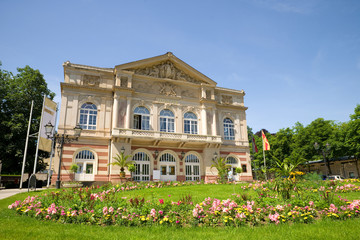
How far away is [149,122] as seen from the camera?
90.7 ft

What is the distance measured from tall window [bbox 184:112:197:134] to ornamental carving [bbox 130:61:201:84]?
4706mm

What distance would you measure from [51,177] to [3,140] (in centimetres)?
888

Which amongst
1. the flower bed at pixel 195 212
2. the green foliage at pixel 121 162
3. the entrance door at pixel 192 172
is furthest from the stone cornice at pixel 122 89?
the flower bed at pixel 195 212

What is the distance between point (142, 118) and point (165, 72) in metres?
6.77

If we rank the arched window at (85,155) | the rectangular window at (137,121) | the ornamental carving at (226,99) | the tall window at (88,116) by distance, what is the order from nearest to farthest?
the arched window at (85,155) < the tall window at (88,116) < the rectangular window at (137,121) < the ornamental carving at (226,99)

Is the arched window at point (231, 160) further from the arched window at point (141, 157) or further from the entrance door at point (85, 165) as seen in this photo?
the entrance door at point (85, 165)

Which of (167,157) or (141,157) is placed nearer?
(141,157)

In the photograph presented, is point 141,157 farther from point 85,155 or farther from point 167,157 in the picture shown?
point 85,155

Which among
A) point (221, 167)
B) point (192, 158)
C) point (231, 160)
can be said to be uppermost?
point (192, 158)

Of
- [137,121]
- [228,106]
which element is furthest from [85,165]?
[228,106]

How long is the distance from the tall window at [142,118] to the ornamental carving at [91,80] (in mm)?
5448

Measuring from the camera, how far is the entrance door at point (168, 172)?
26703mm

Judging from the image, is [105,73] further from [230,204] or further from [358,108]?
[358,108]

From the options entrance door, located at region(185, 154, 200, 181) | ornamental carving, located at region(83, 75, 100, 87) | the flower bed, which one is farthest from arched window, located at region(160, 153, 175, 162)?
the flower bed
